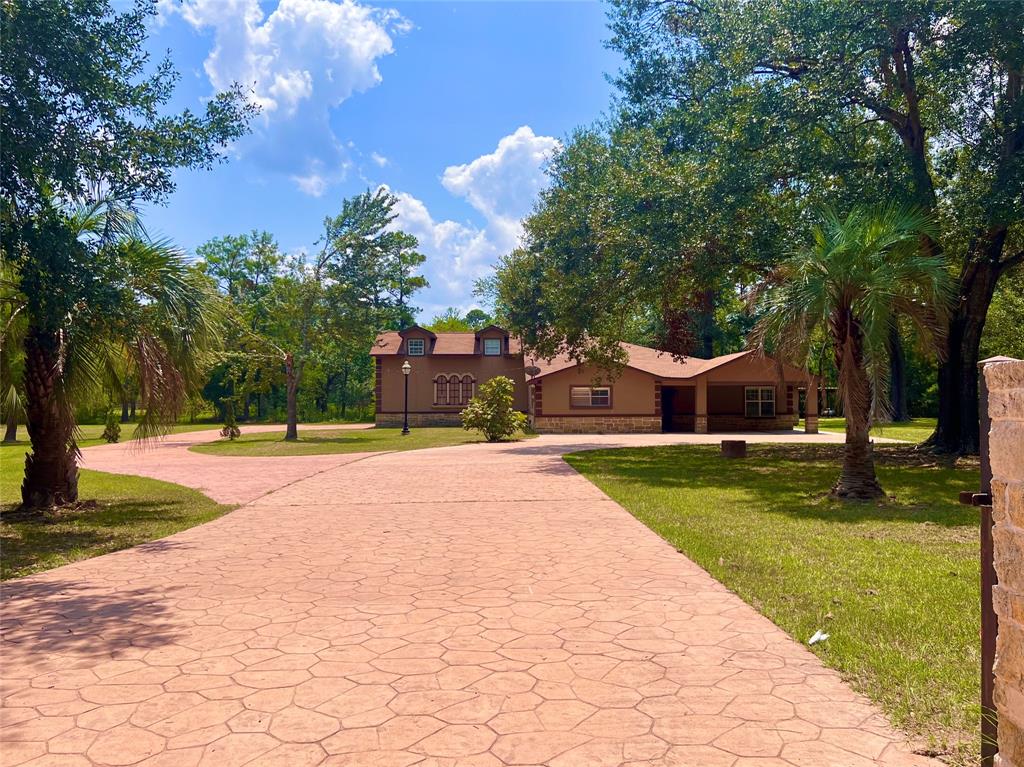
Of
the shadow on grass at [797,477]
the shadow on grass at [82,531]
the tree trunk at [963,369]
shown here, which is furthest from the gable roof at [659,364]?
the shadow on grass at [82,531]

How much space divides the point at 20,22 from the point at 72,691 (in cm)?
761

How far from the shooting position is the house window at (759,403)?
34969mm

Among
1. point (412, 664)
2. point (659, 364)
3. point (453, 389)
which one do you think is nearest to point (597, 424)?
point (659, 364)

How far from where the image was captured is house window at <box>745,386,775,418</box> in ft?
115

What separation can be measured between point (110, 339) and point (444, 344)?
32.9 metres

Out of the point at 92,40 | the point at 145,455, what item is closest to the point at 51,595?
the point at 92,40

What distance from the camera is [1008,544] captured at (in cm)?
268

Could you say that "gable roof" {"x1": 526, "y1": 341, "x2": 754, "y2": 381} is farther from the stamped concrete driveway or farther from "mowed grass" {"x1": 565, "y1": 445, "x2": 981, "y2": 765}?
the stamped concrete driveway

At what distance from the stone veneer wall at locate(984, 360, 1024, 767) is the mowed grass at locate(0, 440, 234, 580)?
841 centimetres

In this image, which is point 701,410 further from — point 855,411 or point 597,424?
point 855,411

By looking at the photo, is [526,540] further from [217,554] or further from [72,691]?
[72,691]

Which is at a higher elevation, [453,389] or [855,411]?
[453,389]

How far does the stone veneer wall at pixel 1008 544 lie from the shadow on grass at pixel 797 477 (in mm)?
7685

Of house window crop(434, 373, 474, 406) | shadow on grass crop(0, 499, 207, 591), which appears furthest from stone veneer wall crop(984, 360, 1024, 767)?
house window crop(434, 373, 474, 406)
